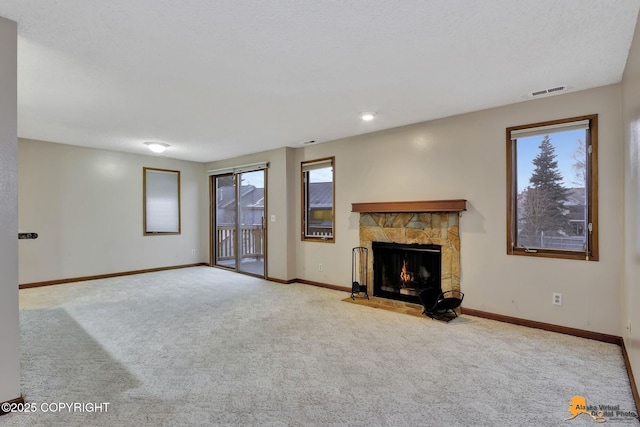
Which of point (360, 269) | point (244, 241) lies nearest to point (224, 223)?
point (244, 241)

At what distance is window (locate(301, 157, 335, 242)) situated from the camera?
5.46 metres

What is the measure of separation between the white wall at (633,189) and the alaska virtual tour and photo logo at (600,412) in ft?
0.77

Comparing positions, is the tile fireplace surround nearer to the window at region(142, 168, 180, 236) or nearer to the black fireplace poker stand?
the black fireplace poker stand

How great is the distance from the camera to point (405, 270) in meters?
4.59

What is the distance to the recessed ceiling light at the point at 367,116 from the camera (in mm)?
3925

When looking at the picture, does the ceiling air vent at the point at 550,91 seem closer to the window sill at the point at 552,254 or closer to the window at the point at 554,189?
the window at the point at 554,189

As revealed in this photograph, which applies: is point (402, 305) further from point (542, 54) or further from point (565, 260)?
point (542, 54)

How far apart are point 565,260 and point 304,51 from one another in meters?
3.12

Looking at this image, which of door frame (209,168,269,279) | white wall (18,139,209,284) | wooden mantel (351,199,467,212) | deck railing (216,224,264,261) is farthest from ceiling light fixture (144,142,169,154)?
wooden mantel (351,199,467,212)

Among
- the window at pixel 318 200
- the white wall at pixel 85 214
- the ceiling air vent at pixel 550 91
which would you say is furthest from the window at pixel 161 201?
the ceiling air vent at pixel 550 91

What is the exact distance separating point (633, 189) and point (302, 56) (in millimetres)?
2488

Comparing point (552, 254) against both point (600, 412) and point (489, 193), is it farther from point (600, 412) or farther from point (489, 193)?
point (600, 412)

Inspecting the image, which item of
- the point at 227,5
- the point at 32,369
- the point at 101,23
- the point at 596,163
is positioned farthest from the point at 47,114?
the point at 596,163

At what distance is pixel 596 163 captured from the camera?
3.10m
